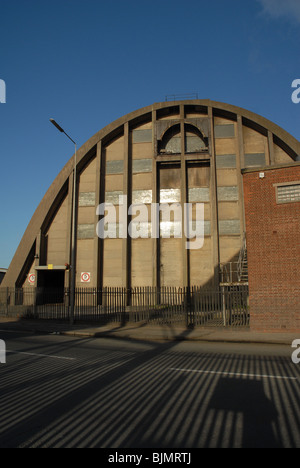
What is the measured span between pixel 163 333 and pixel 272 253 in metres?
5.72

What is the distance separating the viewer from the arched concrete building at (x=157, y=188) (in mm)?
27297

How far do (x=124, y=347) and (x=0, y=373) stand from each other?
4431 millimetres

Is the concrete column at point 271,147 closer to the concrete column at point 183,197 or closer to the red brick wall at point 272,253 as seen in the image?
the concrete column at point 183,197

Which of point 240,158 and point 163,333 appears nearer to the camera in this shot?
point 163,333

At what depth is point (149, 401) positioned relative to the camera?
200 inches

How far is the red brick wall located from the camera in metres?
12.9

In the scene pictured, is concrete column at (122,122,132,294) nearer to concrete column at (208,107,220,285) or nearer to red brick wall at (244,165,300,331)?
concrete column at (208,107,220,285)

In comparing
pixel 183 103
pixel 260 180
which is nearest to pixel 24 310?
pixel 260 180

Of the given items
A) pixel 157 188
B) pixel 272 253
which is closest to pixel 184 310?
pixel 272 253

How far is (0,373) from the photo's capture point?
278 inches

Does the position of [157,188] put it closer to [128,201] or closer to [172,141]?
[128,201]

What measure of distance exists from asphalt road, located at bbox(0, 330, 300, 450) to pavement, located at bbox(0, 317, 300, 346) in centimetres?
293

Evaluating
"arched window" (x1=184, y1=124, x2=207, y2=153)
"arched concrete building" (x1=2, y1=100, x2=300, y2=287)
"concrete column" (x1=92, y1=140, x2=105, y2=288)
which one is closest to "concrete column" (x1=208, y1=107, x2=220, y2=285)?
"arched concrete building" (x1=2, y1=100, x2=300, y2=287)
